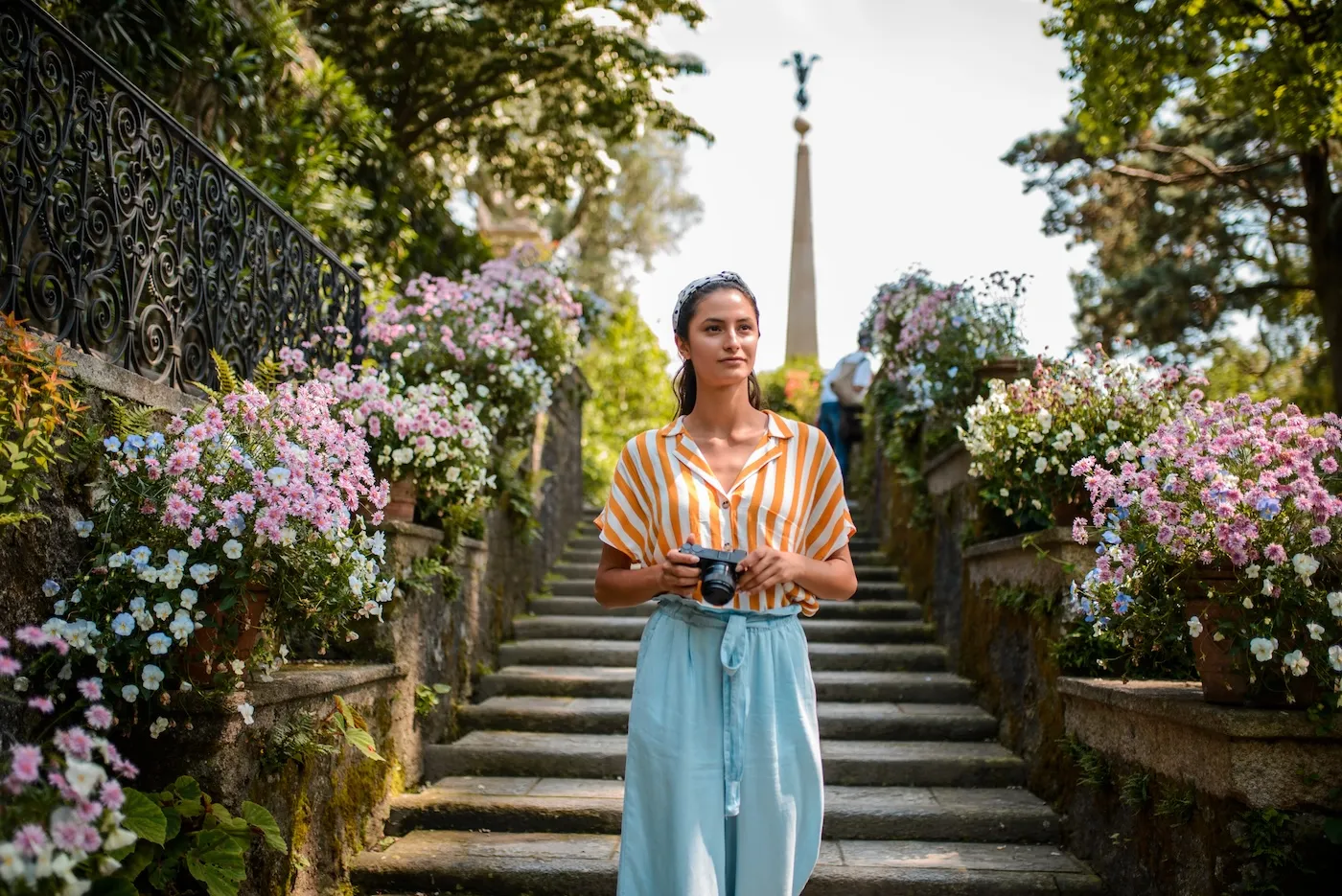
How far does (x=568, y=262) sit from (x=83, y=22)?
337 cm

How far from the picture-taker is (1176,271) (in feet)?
45.8

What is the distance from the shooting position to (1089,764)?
3939mm

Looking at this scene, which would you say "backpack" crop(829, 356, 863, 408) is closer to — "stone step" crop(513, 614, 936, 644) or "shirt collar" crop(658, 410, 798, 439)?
"stone step" crop(513, 614, 936, 644)

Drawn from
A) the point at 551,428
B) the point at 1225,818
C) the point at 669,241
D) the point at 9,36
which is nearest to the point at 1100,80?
the point at 551,428

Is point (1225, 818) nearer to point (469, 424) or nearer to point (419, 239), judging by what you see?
point (469, 424)

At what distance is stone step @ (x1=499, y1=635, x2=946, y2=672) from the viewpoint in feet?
20.5

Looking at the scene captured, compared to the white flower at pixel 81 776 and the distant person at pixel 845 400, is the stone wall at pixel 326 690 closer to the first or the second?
the white flower at pixel 81 776

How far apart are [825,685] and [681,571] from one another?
4.19 metres

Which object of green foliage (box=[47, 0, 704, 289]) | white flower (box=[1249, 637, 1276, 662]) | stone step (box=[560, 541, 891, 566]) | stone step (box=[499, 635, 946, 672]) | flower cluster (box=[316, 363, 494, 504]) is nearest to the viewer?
white flower (box=[1249, 637, 1276, 662])

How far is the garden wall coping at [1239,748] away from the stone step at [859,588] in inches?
154

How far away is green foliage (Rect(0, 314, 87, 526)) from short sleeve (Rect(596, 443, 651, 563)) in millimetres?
1359

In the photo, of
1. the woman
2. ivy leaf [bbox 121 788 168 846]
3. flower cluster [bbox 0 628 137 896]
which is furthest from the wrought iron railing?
the woman

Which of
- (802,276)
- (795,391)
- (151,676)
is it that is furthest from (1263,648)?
(802,276)

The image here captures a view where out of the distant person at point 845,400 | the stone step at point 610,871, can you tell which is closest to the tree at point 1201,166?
the distant person at point 845,400
